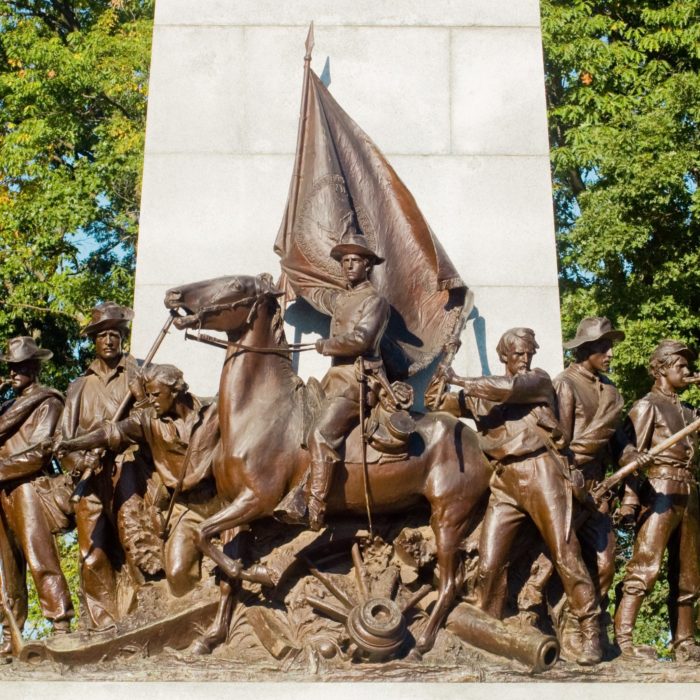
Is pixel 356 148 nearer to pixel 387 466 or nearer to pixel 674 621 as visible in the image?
pixel 387 466

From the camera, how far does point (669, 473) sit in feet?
43.8

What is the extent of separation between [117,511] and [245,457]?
1.47 meters

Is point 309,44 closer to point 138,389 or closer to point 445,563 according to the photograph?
point 138,389

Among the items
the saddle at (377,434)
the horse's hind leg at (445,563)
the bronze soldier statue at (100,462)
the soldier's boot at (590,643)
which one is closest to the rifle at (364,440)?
the saddle at (377,434)

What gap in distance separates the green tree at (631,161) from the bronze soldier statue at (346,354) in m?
7.57

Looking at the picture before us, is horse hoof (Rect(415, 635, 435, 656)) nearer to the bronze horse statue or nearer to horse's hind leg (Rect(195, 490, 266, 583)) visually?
the bronze horse statue

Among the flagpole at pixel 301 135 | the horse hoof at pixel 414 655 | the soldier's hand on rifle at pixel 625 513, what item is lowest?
the horse hoof at pixel 414 655

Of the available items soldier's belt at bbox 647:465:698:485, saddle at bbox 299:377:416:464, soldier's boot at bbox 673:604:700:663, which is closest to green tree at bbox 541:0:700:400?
soldier's belt at bbox 647:465:698:485

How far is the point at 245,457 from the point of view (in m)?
12.3

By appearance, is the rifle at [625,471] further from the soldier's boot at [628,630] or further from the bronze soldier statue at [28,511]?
the bronze soldier statue at [28,511]

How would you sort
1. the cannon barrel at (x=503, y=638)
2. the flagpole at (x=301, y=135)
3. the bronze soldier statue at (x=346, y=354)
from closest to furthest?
the cannon barrel at (x=503, y=638) < the bronze soldier statue at (x=346, y=354) < the flagpole at (x=301, y=135)

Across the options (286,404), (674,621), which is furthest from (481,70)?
(674,621)

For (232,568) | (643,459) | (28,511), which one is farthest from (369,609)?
(28,511)

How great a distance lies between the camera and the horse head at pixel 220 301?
40.4 feet
